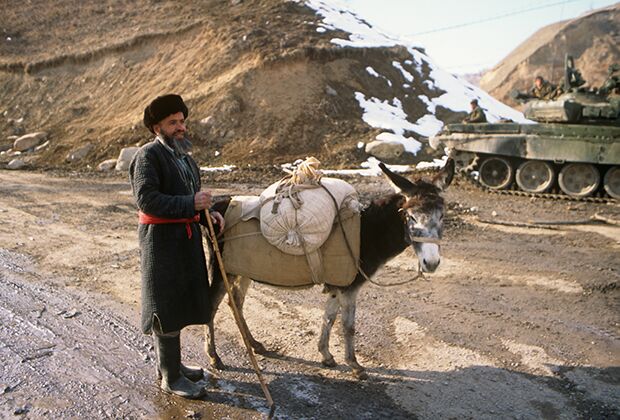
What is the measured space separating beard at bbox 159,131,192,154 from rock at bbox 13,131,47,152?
65.9 feet

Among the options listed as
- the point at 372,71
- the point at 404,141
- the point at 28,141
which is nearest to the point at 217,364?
the point at 404,141

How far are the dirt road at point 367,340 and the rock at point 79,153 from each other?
11.0 meters

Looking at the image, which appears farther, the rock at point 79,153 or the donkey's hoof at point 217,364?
the rock at point 79,153

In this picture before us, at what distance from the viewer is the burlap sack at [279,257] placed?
449 cm

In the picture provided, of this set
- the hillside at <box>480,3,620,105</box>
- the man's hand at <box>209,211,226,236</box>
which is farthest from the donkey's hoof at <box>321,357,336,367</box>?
the hillside at <box>480,3,620,105</box>

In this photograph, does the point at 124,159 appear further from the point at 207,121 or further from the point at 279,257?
the point at 279,257

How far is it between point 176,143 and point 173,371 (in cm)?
182

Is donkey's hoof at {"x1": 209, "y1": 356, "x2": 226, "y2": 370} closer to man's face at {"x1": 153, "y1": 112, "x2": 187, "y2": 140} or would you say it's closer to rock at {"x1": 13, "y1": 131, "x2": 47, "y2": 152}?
man's face at {"x1": 153, "y1": 112, "x2": 187, "y2": 140}

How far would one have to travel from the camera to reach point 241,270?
4.57 meters

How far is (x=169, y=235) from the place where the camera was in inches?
158

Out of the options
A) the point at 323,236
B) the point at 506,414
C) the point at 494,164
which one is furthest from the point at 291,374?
the point at 494,164

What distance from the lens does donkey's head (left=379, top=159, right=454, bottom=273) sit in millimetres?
4168

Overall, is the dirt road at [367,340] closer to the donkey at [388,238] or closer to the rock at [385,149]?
the donkey at [388,238]

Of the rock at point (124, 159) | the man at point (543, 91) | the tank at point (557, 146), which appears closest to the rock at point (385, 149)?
the tank at point (557, 146)
